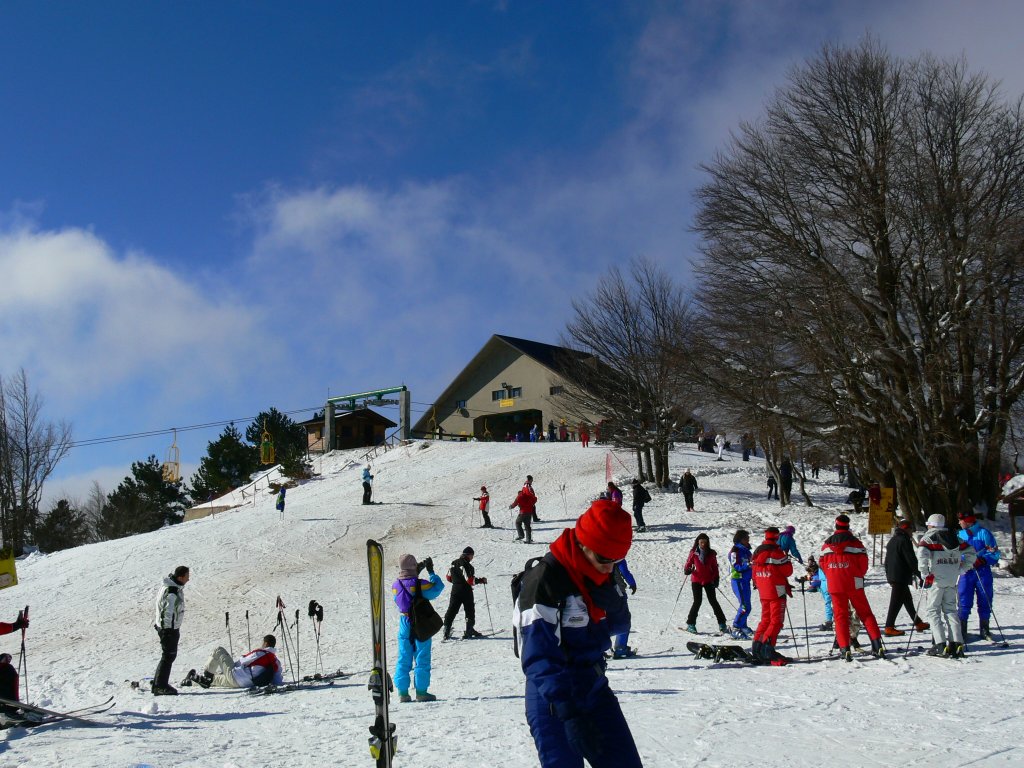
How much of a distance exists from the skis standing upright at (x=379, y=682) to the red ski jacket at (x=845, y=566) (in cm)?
628

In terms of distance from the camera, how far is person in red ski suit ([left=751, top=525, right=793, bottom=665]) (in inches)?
381

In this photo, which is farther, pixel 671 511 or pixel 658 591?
pixel 671 511

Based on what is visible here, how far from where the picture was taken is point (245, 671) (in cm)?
1045

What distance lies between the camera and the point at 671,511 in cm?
2689

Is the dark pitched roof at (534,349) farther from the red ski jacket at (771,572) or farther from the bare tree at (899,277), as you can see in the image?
the red ski jacket at (771,572)

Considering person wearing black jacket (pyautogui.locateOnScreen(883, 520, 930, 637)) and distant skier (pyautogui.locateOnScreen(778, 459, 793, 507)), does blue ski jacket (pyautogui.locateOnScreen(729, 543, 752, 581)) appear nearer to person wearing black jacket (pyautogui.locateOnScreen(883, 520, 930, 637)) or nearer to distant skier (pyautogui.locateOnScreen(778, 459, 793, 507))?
person wearing black jacket (pyautogui.locateOnScreen(883, 520, 930, 637))

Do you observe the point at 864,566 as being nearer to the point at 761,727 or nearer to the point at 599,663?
the point at 761,727

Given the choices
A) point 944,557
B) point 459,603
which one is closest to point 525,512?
point 459,603

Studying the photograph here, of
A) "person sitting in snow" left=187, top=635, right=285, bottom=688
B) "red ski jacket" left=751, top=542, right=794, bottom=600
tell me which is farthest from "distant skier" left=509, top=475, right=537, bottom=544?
"red ski jacket" left=751, top=542, right=794, bottom=600

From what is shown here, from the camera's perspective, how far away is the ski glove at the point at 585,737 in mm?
3625

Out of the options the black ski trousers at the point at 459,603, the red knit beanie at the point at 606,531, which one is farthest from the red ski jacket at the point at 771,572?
the red knit beanie at the point at 606,531

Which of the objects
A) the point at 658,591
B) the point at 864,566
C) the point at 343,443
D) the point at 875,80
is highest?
the point at 875,80

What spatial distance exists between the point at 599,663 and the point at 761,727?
325 centimetres

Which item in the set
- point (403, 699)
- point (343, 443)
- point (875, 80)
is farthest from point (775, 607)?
point (343, 443)
